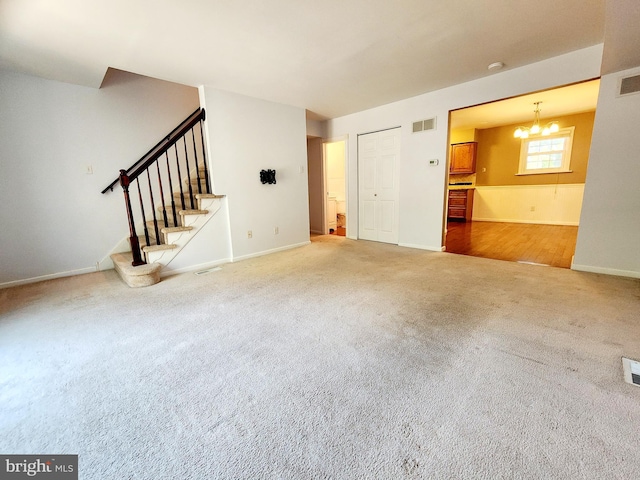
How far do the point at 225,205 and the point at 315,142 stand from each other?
9.66 feet

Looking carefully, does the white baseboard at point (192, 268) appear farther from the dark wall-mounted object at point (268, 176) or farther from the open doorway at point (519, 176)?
the open doorway at point (519, 176)

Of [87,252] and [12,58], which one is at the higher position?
[12,58]

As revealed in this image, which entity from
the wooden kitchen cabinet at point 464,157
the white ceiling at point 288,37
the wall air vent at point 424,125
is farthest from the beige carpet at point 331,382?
the wooden kitchen cabinet at point 464,157

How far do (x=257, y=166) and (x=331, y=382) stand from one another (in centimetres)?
362

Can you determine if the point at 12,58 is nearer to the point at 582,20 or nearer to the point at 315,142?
the point at 315,142

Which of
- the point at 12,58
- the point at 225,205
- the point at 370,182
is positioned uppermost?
the point at 12,58

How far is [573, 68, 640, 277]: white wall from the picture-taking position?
2850 millimetres

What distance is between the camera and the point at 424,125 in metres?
4.28

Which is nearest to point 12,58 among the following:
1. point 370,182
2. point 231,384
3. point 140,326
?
point 140,326

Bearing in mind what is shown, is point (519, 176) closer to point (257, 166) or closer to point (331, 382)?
point (257, 166)

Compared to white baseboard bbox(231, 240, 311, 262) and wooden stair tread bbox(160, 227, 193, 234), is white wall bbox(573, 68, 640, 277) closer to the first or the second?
white baseboard bbox(231, 240, 311, 262)

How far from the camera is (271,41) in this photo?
256cm

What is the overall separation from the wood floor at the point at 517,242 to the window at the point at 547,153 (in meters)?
1.46

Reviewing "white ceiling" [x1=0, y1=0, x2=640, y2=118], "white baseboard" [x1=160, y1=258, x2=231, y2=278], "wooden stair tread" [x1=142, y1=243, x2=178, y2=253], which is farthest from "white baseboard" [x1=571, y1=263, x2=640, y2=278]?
"wooden stair tread" [x1=142, y1=243, x2=178, y2=253]
